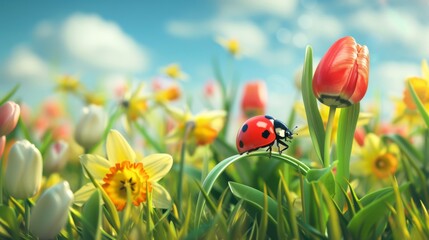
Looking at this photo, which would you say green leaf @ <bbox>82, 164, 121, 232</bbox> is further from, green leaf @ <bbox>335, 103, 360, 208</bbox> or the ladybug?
green leaf @ <bbox>335, 103, 360, 208</bbox>

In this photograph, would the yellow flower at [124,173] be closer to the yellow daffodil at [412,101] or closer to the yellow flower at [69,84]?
the yellow daffodil at [412,101]

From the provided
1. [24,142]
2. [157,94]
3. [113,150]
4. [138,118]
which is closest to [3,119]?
[24,142]

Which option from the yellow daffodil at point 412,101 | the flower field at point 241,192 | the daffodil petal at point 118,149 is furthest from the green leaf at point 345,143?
the daffodil petal at point 118,149

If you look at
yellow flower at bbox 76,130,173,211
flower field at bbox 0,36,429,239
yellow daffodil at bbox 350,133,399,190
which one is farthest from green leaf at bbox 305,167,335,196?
yellow daffodil at bbox 350,133,399,190

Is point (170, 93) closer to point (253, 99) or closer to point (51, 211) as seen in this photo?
point (253, 99)

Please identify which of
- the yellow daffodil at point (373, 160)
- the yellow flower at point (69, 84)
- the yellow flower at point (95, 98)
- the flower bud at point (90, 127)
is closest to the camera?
the flower bud at point (90, 127)

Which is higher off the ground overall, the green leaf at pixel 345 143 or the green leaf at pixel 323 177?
the green leaf at pixel 345 143
